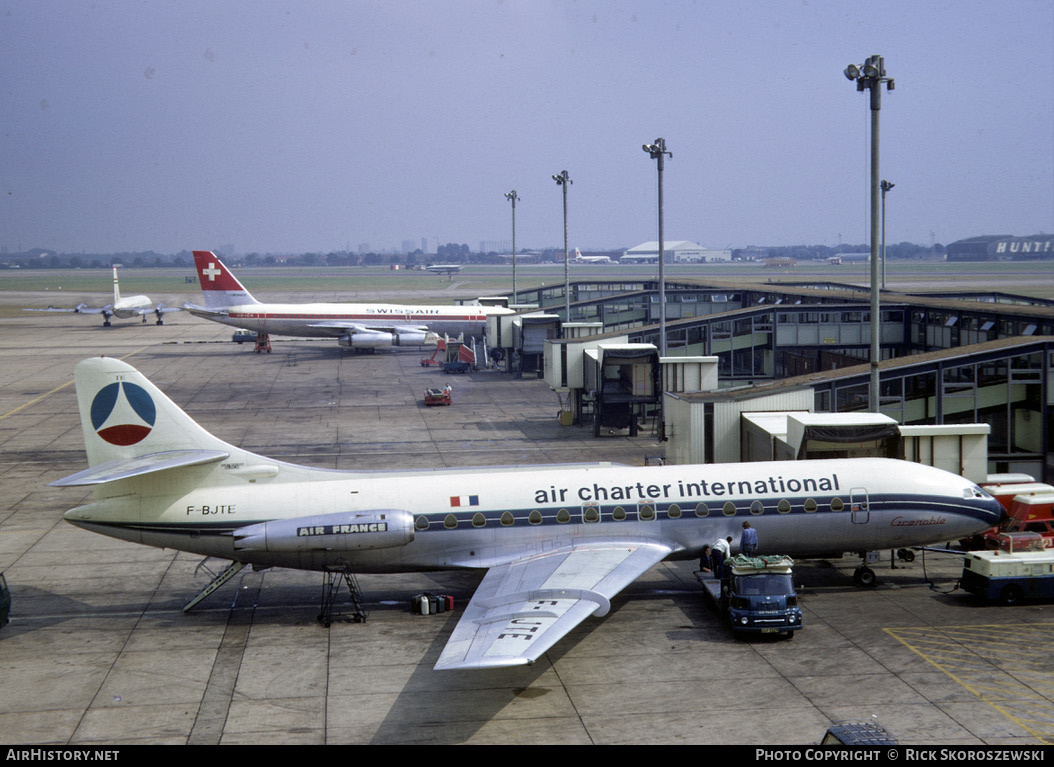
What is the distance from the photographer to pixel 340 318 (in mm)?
92750

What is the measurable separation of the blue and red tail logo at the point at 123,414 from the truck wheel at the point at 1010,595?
21256 mm

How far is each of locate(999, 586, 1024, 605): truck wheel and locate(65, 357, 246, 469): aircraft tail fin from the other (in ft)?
63.6

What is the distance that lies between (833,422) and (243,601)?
58.1 feet

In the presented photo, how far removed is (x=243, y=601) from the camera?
84.3 feet

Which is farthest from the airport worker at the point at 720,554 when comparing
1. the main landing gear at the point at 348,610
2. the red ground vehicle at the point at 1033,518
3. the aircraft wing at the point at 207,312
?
the aircraft wing at the point at 207,312

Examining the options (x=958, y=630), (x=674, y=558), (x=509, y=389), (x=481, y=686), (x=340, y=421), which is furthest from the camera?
(x=509, y=389)

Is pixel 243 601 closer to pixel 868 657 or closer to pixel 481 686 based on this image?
pixel 481 686

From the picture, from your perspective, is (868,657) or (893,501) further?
(893,501)

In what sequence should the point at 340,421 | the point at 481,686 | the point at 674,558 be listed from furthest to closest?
the point at 340,421
the point at 674,558
the point at 481,686

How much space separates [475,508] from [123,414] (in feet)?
29.2

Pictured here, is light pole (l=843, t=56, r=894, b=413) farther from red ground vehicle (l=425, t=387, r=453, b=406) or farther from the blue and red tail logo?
→ red ground vehicle (l=425, t=387, r=453, b=406)

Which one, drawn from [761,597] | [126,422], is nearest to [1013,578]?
[761,597]

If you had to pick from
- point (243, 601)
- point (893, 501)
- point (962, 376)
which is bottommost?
point (243, 601)

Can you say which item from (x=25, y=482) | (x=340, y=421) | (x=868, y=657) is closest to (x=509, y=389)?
(x=340, y=421)
